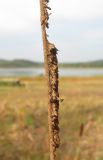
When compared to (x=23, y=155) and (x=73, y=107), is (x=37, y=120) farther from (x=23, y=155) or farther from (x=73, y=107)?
(x=73, y=107)

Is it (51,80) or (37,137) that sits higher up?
(51,80)

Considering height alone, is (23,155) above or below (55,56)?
below

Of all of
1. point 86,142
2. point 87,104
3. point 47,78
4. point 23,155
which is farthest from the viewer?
point 87,104

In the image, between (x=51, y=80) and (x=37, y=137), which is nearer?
(x=51, y=80)

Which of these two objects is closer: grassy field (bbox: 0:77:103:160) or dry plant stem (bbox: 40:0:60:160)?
dry plant stem (bbox: 40:0:60:160)

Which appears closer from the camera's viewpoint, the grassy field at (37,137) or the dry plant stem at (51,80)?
the dry plant stem at (51,80)

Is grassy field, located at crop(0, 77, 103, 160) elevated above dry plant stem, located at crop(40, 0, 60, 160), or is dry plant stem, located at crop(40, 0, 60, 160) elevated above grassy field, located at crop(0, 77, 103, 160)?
dry plant stem, located at crop(40, 0, 60, 160)

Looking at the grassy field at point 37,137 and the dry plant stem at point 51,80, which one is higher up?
the dry plant stem at point 51,80

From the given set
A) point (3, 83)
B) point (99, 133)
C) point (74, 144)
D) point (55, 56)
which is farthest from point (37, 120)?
point (3, 83)
